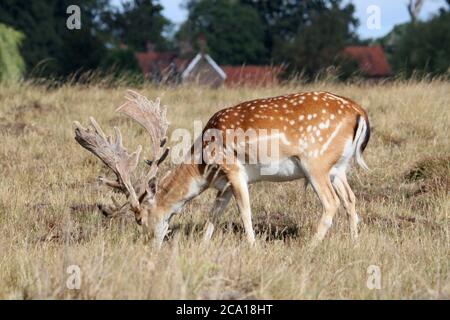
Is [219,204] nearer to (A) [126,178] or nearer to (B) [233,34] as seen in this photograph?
(A) [126,178]

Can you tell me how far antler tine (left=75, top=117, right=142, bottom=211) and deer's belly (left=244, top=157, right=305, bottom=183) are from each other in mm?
1073

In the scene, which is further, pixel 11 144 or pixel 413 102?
Answer: pixel 413 102

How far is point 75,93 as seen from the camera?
14688mm

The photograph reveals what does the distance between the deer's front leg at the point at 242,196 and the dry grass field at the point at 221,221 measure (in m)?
0.19

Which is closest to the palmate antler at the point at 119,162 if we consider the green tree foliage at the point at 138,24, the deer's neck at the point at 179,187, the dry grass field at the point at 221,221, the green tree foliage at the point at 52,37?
the deer's neck at the point at 179,187

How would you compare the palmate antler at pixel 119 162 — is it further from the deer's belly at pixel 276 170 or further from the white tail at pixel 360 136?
the white tail at pixel 360 136

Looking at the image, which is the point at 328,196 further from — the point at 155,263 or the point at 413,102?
the point at 413,102

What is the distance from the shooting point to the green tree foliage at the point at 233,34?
60.7 metres

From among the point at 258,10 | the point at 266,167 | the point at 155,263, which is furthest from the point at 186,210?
the point at 258,10

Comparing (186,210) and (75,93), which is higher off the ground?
(75,93)

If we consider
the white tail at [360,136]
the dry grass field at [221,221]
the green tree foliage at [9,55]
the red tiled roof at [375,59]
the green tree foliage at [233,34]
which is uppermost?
the green tree foliage at [233,34]

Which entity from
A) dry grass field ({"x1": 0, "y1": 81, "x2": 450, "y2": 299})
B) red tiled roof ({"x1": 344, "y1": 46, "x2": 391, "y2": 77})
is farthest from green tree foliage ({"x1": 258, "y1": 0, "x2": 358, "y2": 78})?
dry grass field ({"x1": 0, "y1": 81, "x2": 450, "y2": 299})

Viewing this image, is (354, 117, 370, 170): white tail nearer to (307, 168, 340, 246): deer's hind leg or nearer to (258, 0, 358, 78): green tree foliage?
(307, 168, 340, 246): deer's hind leg
